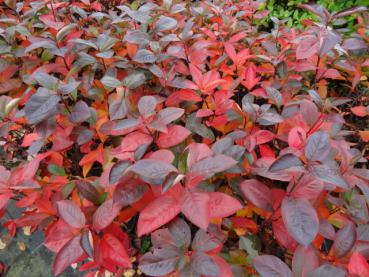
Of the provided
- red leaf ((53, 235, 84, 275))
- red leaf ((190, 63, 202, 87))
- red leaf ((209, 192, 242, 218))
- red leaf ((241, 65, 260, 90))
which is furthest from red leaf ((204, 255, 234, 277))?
red leaf ((241, 65, 260, 90))

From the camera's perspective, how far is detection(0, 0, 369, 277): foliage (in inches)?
34.9

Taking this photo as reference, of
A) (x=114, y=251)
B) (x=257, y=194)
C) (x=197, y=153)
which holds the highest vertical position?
(x=197, y=153)

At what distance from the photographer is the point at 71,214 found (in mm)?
970

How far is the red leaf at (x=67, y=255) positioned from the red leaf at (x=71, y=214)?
0.05 metres

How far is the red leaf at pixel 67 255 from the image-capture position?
0.90 metres

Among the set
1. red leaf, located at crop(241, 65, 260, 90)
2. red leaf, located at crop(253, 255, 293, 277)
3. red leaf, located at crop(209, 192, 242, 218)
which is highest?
red leaf, located at crop(241, 65, 260, 90)

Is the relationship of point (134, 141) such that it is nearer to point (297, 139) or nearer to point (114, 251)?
point (114, 251)

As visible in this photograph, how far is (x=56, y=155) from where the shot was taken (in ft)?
4.36

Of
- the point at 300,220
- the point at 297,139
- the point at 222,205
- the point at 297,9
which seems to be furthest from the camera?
the point at 297,9

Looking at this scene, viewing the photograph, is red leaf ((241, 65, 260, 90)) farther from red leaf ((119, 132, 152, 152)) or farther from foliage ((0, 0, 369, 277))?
red leaf ((119, 132, 152, 152))

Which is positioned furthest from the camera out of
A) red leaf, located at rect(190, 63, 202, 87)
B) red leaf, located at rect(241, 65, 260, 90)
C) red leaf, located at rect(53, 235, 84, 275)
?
red leaf, located at rect(241, 65, 260, 90)

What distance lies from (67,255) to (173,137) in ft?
1.52

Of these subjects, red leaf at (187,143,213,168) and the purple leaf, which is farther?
red leaf at (187,143,213,168)

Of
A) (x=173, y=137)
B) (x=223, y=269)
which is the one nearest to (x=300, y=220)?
(x=223, y=269)
